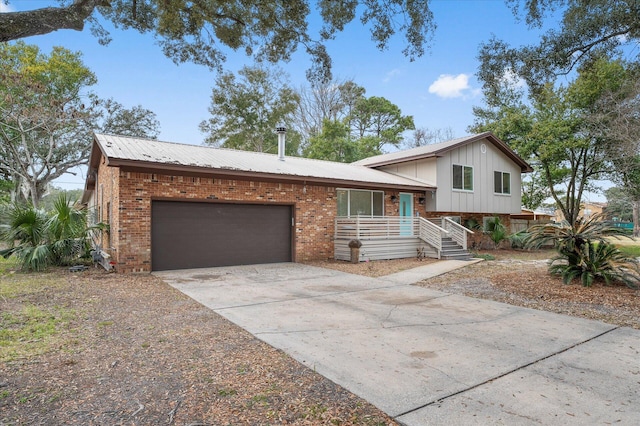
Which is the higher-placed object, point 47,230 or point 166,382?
point 47,230

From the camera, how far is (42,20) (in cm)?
385

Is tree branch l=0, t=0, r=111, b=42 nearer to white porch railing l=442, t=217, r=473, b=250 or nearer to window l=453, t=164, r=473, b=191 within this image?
white porch railing l=442, t=217, r=473, b=250

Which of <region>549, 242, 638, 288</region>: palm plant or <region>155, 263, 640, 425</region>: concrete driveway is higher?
<region>549, 242, 638, 288</region>: palm plant

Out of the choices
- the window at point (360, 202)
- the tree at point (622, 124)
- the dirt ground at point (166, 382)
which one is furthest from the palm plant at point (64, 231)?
the tree at point (622, 124)

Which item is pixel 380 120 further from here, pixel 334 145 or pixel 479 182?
pixel 479 182

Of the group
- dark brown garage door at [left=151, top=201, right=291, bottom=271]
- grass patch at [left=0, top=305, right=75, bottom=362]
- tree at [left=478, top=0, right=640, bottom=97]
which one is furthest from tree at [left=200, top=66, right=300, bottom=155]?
grass patch at [left=0, top=305, right=75, bottom=362]

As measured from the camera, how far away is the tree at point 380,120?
103ft

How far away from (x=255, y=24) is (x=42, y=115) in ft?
55.5

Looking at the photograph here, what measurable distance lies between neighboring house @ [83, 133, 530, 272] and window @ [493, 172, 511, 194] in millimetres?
382

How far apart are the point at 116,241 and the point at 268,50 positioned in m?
6.22

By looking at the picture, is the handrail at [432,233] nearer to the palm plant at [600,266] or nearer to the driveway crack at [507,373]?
the palm plant at [600,266]

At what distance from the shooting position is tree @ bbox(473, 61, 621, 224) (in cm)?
1847

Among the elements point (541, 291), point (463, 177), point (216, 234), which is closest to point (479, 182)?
point (463, 177)

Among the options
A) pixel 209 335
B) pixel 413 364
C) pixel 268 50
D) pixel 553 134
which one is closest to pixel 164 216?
pixel 268 50
